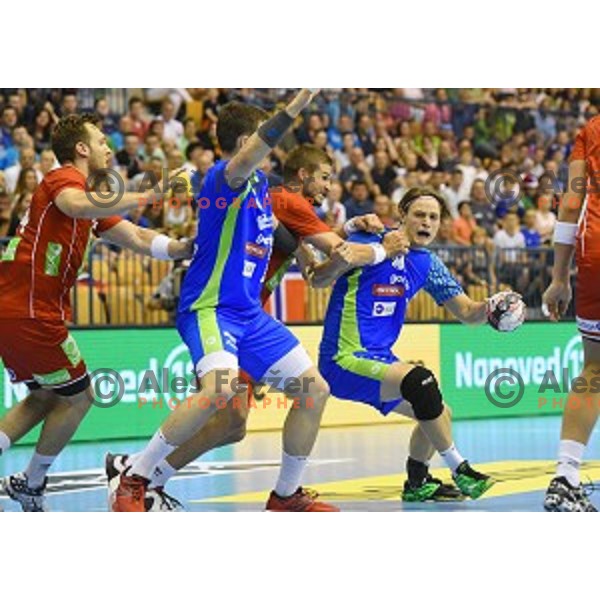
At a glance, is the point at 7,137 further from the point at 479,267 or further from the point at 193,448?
the point at 193,448

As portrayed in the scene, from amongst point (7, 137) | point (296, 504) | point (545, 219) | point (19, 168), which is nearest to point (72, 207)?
point (296, 504)

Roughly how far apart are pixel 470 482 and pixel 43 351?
255cm

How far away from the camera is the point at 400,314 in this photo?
30.3ft

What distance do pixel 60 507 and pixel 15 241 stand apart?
1.63 metres

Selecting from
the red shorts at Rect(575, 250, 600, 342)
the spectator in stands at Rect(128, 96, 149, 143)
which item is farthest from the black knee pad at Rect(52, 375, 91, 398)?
the spectator in stands at Rect(128, 96, 149, 143)

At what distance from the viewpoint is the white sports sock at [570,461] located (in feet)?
25.1

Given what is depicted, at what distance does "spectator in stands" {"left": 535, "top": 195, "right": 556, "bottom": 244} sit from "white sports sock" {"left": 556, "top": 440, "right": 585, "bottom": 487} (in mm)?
12790

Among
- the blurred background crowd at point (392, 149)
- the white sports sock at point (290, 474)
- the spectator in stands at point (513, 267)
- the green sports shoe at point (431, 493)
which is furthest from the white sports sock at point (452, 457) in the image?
the spectator in stands at point (513, 267)

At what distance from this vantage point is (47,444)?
325 inches

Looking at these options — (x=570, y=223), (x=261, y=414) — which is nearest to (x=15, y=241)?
(x=570, y=223)

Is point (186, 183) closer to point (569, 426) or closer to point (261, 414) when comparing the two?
point (569, 426)

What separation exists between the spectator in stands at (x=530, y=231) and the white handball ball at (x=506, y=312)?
440 inches

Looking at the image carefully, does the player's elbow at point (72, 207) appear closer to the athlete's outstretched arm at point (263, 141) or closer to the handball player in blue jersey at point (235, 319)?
the handball player in blue jersey at point (235, 319)

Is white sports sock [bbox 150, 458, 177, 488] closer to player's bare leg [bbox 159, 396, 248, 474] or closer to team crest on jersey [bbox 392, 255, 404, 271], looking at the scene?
player's bare leg [bbox 159, 396, 248, 474]
